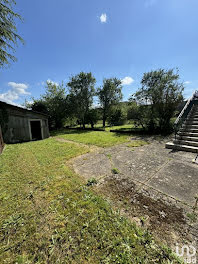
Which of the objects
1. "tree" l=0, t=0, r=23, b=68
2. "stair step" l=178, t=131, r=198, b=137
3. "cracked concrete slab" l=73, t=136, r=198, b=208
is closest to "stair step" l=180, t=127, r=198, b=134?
"stair step" l=178, t=131, r=198, b=137

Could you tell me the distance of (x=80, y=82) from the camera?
15859mm

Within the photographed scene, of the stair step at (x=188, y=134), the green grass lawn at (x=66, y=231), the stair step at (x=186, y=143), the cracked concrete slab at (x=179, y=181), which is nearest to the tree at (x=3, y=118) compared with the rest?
the green grass lawn at (x=66, y=231)

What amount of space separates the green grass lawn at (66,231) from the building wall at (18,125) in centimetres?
734

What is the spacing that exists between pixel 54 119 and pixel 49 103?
2861 millimetres

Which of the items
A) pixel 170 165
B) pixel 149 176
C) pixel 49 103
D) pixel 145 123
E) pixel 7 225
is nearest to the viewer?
pixel 7 225

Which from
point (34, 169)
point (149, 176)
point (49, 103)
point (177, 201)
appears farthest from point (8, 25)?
point (49, 103)

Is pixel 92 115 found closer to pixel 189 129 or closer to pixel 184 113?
pixel 184 113

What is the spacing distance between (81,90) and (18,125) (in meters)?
10.4

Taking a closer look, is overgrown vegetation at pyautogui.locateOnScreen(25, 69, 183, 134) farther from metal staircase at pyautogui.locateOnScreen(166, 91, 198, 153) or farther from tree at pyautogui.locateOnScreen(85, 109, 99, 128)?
metal staircase at pyautogui.locateOnScreen(166, 91, 198, 153)

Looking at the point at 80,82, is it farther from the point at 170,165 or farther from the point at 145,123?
the point at 170,165

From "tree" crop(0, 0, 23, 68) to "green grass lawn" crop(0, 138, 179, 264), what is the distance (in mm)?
5454

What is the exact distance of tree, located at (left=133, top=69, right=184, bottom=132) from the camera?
7.98m

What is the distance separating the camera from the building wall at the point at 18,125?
26.1 feet

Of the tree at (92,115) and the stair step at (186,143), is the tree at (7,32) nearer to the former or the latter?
the stair step at (186,143)
